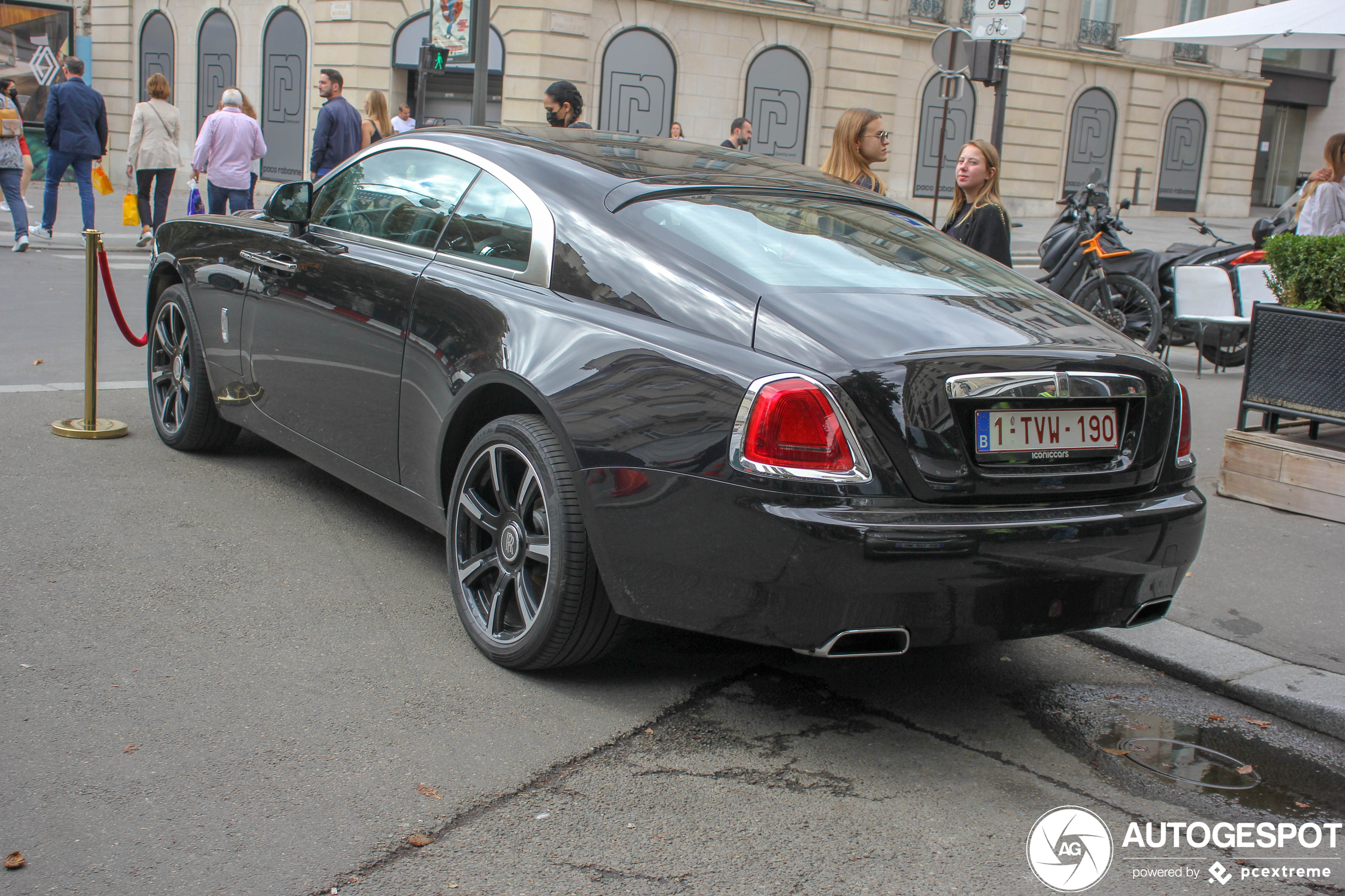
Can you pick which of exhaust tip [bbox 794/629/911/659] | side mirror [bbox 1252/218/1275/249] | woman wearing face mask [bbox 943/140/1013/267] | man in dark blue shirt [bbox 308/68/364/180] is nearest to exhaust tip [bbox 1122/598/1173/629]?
exhaust tip [bbox 794/629/911/659]

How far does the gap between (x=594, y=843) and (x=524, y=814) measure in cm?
20

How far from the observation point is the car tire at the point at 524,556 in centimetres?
328

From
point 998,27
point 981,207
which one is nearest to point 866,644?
point 981,207

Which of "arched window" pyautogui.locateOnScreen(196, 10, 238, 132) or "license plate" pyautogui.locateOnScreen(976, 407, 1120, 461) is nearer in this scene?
"license plate" pyautogui.locateOnScreen(976, 407, 1120, 461)

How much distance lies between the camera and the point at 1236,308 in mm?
10047

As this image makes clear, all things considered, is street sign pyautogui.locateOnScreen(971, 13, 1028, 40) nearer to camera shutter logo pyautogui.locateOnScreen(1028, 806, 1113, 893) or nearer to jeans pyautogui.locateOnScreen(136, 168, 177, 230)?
camera shutter logo pyautogui.locateOnScreen(1028, 806, 1113, 893)

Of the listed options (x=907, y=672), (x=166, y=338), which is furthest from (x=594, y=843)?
(x=166, y=338)

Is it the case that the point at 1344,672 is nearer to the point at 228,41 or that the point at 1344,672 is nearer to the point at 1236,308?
the point at 1236,308

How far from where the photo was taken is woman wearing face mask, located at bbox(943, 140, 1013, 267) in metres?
6.22

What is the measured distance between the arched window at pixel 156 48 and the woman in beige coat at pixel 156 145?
15353mm

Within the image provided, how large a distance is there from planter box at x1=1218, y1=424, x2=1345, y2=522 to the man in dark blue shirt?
921cm

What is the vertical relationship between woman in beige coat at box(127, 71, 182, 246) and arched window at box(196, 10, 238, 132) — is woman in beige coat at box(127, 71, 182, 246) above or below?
below

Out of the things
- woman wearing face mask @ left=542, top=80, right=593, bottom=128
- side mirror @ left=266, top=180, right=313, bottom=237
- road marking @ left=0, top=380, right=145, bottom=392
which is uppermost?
woman wearing face mask @ left=542, top=80, right=593, bottom=128

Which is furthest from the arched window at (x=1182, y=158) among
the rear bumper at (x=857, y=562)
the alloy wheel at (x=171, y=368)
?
the rear bumper at (x=857, y=562)
